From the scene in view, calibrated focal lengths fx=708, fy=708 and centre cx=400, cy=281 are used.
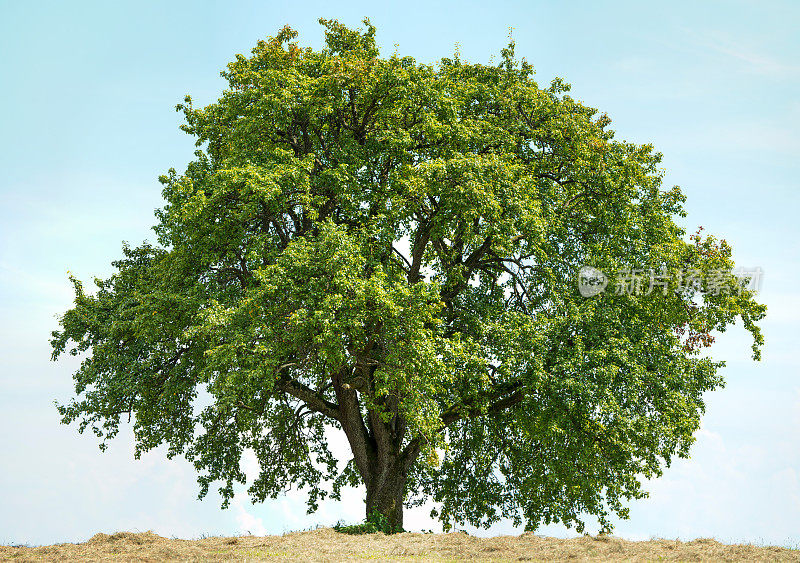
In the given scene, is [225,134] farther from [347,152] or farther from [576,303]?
[576,303]

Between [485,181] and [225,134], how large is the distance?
966 centimetres

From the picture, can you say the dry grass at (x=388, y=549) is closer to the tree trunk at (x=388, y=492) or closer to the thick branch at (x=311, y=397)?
the tree trunk at (x=388, y=492)

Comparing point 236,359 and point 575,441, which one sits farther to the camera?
point 575,441

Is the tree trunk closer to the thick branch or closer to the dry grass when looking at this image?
the thick branch

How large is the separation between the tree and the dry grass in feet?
8.82

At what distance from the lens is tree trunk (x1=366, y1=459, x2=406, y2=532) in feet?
76.9

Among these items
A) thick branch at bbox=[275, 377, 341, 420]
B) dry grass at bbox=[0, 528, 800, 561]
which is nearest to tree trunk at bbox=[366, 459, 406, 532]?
thick branch at bbox=[275, 377, 341, 420]

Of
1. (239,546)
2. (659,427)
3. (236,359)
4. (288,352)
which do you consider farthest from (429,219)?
(239,546)

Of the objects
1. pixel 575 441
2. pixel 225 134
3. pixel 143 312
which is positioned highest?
pixel 225 134

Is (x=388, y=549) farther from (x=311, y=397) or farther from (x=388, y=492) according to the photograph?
(x=311, y=397)

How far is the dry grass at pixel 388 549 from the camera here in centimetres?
1656

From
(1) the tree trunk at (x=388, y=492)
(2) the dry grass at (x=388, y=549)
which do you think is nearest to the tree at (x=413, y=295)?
(1) the tree trunk at (x=388, y=492)

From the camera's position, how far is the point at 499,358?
21453 millimetres

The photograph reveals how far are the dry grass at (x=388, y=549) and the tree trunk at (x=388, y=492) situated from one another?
279 centimetres
